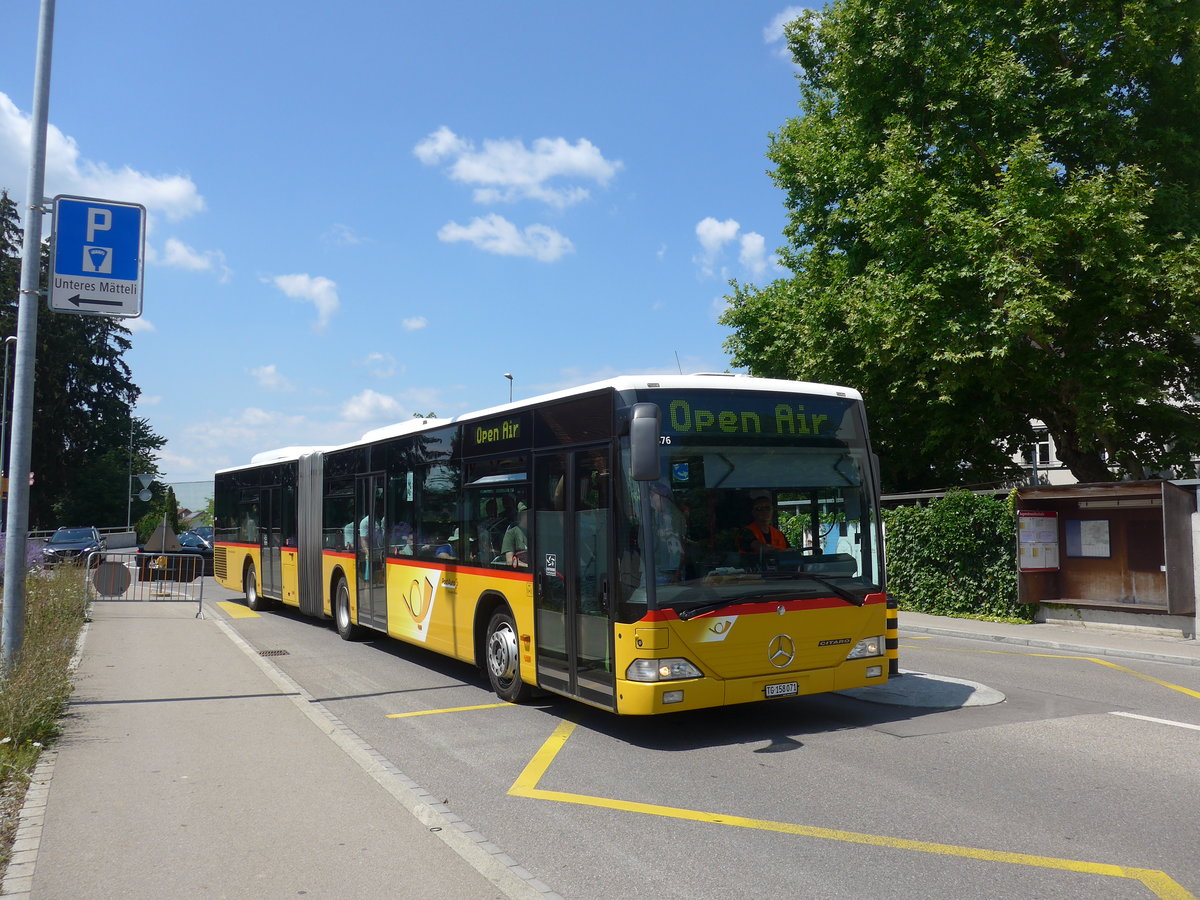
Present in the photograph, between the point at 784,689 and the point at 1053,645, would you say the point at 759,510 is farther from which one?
the point at 1053,645

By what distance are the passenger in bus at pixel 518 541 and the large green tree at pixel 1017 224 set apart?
1323 cm

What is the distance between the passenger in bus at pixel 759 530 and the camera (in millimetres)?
7637

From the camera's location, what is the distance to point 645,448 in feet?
22.7

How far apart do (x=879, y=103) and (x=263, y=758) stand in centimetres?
2185

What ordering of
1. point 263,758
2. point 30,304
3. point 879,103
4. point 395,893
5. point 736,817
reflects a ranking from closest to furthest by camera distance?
1. point 395,893
2. point 736,817
3. point 263,758
4. point 30,304
5. point 879,103

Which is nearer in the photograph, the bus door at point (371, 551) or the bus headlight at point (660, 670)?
the bus headlight at point (660, 670)

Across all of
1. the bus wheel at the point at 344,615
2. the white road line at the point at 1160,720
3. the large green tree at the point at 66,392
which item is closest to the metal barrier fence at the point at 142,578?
the bus wheel at the point at 344,615

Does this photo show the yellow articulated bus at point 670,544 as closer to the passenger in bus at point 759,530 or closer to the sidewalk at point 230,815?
the passenger in bus at point 759,530

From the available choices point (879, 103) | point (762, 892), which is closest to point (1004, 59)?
point (879, 103)

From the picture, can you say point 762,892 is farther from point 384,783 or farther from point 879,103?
point 879,103

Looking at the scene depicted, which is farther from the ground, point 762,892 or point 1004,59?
point 1004,59

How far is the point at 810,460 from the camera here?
27.0 ft

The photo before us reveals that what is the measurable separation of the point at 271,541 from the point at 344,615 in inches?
183

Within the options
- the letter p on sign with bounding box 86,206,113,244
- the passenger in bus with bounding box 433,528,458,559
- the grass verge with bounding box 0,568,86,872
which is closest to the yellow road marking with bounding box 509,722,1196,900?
the grass verge with bounding box 0,568,86,872
